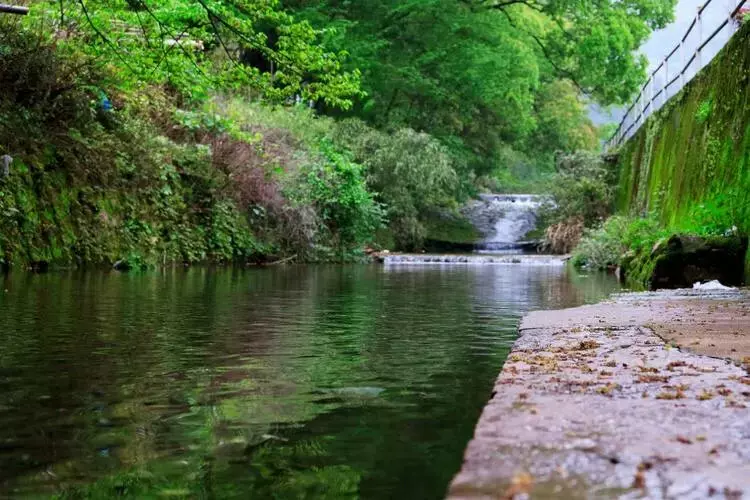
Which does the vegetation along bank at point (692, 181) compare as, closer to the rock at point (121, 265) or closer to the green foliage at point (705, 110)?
the green foliage at point (705, 110)

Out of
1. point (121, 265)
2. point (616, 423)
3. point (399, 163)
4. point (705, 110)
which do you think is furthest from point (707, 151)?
point (399, 163)

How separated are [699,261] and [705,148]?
10.7ft

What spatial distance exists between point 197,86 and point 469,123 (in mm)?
23092

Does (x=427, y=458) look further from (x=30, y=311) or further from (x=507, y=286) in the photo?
(x=507, y=286)

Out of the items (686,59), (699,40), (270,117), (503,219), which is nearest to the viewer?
(699,40)

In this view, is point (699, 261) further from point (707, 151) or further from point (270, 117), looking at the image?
point (270, 117)

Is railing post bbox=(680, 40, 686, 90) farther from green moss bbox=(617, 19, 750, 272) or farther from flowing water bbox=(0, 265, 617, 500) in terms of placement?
flowing water bbox=(0, 265, 617, 500)

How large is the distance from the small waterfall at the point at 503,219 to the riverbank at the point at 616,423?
87.7 ft

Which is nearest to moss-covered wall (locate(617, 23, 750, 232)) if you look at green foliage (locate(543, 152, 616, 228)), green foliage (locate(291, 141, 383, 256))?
green foliage (locate(291, 141, 383, 256))

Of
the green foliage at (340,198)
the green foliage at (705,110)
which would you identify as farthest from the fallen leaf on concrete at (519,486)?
the green foliage at (340,198)

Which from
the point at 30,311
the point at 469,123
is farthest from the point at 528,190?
the point at 30,311

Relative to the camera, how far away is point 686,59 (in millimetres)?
16125

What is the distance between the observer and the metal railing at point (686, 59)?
12.2 m

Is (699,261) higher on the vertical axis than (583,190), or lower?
lower
